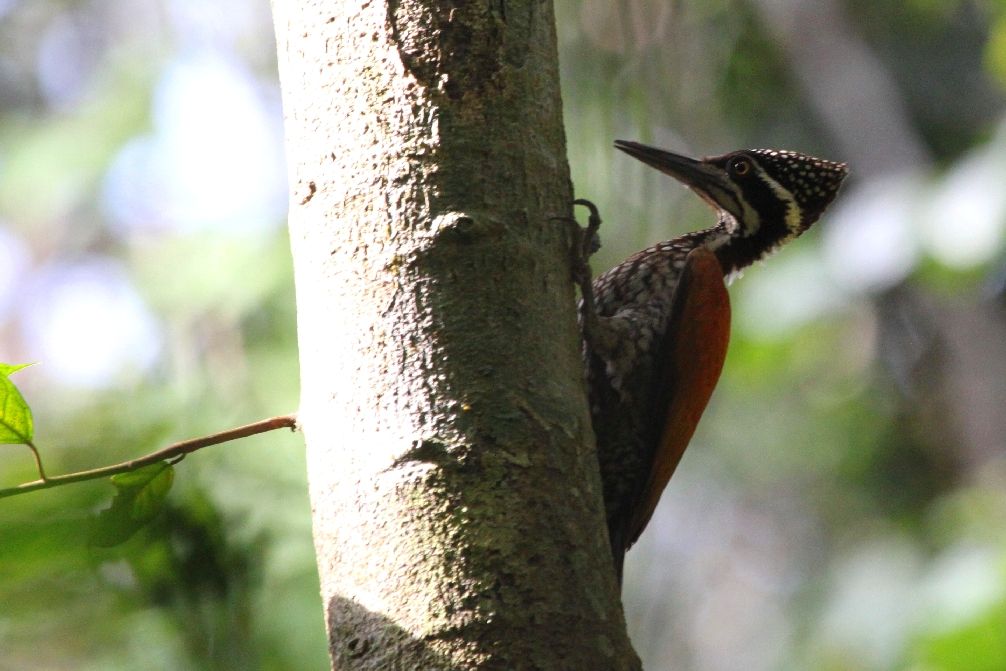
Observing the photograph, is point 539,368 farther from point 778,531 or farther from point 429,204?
point 778,531

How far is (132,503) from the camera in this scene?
5.75 feet

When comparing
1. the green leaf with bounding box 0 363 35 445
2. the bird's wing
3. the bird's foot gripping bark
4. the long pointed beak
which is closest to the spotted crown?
the long pointed beak

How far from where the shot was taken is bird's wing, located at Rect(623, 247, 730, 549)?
3098mm

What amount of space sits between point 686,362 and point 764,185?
883 mm

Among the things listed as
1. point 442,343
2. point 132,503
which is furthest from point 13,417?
point 442,343

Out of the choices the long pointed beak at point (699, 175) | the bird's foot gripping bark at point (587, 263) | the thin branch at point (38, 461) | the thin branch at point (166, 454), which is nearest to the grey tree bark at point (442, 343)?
the thin branch at point (166, 454)

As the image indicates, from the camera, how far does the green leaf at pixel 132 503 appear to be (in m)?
1.65

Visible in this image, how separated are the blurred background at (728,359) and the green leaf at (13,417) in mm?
93

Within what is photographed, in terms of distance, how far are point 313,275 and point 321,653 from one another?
2.54ft

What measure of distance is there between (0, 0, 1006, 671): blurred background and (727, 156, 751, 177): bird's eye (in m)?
0.31

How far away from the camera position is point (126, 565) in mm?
1720

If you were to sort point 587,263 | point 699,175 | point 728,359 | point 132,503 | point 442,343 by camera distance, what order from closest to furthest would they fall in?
point 442,343
point 132,503
point 587,263
point 699,175
point 728,359

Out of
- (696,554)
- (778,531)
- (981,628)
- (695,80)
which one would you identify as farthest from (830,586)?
(981,628)

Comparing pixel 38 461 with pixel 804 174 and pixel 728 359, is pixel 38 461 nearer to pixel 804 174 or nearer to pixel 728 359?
pixel 804 174
